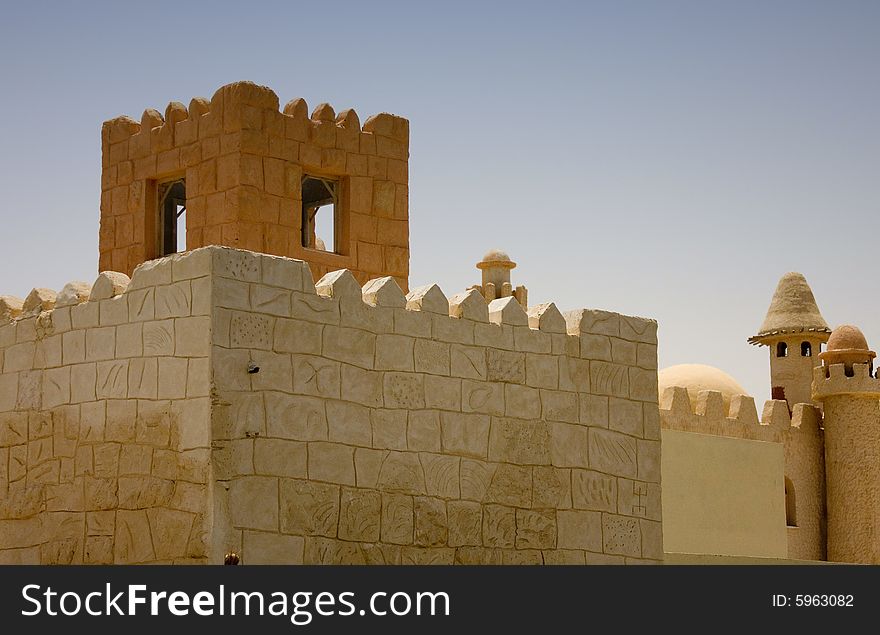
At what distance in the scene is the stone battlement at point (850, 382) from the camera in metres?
26.5

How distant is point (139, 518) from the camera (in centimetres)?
988

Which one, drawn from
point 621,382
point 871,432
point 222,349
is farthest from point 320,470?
point 871,432

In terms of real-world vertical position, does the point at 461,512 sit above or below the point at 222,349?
below

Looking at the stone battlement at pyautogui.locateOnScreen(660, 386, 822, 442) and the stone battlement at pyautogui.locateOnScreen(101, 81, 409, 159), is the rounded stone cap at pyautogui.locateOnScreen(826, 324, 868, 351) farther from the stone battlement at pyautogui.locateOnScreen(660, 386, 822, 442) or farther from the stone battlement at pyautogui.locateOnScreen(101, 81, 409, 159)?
the stone battlement at pyautogui.locateOnScreen(101, 81, 409, 159)

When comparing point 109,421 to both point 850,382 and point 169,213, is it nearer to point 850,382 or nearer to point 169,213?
point 169,213

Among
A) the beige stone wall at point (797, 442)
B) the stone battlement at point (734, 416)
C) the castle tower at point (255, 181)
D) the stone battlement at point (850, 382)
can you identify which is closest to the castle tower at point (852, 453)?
the stone battlement at point (850, 382)

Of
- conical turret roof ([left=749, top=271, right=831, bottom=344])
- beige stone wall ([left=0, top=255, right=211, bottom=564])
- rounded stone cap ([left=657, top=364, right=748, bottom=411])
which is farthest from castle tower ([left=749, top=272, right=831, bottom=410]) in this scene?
beige stone wall ([left=0, top=255, right=211, bottom=564])

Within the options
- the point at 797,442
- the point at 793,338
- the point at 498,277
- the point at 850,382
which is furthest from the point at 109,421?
the point at 793,338

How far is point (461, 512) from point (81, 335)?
3177 mm

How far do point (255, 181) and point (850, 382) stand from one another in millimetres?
16170

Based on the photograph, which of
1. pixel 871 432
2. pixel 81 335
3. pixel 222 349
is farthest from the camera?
pixel 871 432

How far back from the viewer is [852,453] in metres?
26.5

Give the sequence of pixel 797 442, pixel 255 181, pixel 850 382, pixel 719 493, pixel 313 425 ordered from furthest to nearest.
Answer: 1. pixel 850 382
2. pixel 797 442
3. pixel 719 493
4. pixel 255 181
5. pixel 313 425
